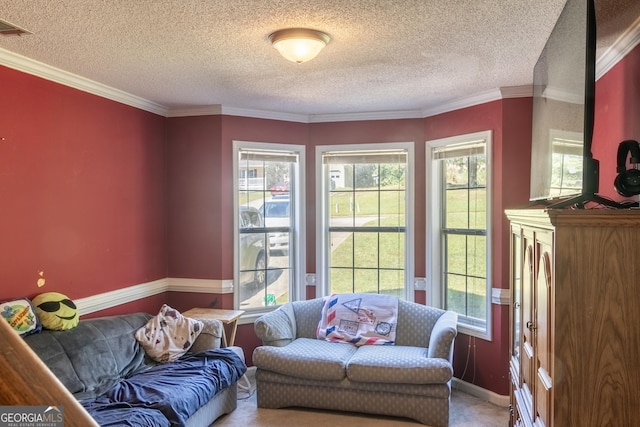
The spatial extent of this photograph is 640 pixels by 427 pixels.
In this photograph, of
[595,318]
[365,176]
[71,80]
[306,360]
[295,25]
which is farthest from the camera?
[365,176]

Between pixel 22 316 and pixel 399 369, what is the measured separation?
2479mm

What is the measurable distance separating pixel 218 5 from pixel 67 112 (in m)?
1.78

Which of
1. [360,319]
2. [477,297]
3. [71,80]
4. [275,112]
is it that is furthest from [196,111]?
[477,297]

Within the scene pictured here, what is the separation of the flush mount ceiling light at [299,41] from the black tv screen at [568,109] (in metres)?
1.16

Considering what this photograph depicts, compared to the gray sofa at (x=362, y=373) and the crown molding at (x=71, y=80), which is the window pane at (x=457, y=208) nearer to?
the gray sofa at (x=362, y=373)

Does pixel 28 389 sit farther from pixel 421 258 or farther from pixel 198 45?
pixel 421 258

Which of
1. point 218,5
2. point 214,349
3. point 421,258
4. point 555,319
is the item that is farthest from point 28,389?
point 421,258

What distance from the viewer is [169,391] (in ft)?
9.61

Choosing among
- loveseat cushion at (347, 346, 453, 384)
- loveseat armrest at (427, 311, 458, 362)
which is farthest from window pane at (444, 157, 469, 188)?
loveseat cushion at (347, 346, 453, 384)

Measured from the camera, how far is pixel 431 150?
4.44 metres

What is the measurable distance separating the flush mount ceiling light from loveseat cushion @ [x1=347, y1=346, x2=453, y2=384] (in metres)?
2.22

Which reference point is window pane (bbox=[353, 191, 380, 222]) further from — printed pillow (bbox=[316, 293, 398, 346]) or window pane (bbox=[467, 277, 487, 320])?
window pane (bbox=[467, 277, 487, 320])

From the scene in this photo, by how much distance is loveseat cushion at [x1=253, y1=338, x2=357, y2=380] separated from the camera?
3582 mm

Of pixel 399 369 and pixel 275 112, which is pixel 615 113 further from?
pixel 275 112
